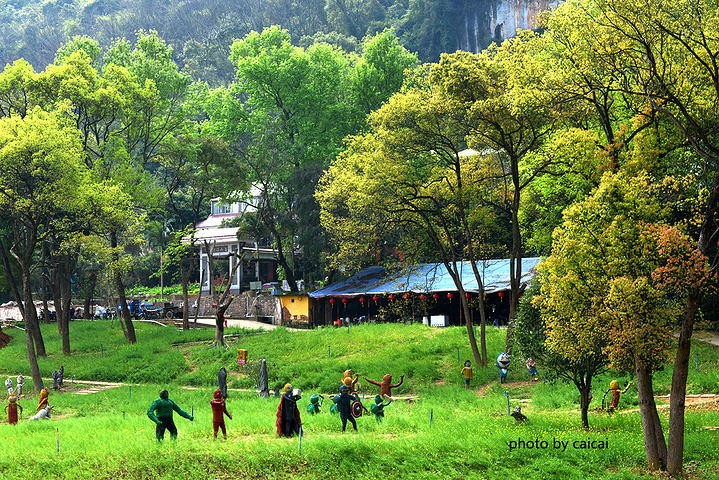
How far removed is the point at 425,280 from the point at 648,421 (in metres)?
26.3

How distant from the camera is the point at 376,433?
51.7ft

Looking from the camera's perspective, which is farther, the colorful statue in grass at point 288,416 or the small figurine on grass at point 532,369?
the small figurine on grass at point 532,369

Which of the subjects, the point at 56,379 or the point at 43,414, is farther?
the point at 56,379

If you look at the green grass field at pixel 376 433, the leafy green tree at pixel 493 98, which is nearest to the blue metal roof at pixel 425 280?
the green grass field at pixel 376 433

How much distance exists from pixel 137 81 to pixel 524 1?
189 ft

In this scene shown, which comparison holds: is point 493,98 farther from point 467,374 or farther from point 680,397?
point 680,397

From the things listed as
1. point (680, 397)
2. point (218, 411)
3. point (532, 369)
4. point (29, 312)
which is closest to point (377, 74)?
point (29, 312)

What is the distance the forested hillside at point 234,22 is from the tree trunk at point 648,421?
2815 inches

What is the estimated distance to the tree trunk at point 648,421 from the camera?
13045mm

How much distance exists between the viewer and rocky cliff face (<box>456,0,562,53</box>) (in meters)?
81.9

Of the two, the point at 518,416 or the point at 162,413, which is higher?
the point at 162,413

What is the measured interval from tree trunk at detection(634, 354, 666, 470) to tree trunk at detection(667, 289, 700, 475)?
388mm

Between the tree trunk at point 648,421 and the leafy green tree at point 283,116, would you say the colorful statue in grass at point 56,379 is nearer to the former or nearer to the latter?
the leafy green tree at point 283,116

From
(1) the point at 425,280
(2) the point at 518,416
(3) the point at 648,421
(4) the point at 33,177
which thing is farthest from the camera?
(1) the point at 425,280
